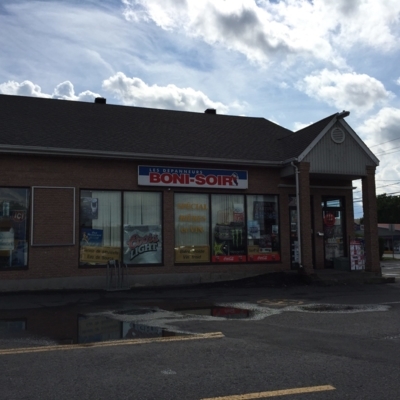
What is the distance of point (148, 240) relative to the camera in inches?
655

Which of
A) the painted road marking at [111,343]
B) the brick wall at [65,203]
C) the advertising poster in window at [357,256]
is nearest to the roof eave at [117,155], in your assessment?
the brick wall at [65,203]

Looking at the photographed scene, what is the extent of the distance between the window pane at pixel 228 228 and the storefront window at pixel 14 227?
625 centimetres

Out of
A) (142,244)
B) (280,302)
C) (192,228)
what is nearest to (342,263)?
(192,228)

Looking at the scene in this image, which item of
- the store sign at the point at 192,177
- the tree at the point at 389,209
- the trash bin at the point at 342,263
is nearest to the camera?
the store sign at the point at 192,177

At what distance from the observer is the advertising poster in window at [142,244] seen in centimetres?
1644

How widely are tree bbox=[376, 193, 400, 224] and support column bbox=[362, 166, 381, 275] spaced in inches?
2570

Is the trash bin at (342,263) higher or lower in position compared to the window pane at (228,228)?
lower

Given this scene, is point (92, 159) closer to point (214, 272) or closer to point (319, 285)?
point (214, 272)

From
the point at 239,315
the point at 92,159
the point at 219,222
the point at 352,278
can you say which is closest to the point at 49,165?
the point at 92,159

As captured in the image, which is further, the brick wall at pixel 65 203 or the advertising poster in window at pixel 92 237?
the advertising poster in window at pixel 92 237

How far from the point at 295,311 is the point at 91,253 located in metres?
7.39

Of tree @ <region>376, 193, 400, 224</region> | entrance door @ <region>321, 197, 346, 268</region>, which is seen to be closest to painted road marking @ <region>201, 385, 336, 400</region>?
entrance door @ <region>321, 197, 346, 268</region>

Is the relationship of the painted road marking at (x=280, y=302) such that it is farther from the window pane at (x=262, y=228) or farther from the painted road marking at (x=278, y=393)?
the painted road marking at (x=278, y=393)

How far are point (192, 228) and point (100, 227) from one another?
316 centimetres
